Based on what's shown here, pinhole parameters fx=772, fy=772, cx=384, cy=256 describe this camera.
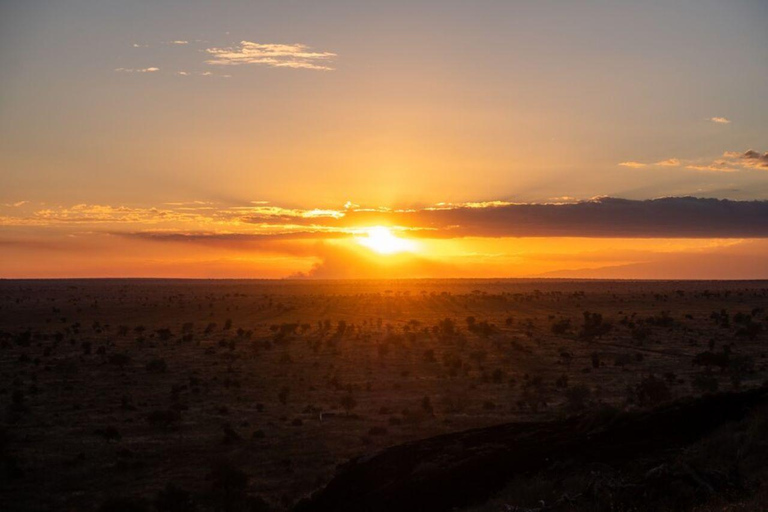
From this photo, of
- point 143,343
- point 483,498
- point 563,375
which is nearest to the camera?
point 483,498

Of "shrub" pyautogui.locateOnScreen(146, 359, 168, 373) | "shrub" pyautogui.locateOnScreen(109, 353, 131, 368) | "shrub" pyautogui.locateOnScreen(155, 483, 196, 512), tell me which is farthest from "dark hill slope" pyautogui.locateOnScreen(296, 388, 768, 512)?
"shrub" pyautogui.locateOnScreen(109, 353, 131, 368)

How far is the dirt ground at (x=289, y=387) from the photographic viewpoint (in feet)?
76.5

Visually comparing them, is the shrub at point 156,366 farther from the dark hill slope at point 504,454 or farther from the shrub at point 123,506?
the dark hill slope at point 504,454

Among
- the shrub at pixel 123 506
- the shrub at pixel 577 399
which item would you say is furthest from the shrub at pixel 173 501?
the shrub at pixel 577 399

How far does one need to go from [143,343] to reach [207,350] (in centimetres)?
712

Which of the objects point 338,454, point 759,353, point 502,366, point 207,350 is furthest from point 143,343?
point 759,353

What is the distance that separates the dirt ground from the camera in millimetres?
23328

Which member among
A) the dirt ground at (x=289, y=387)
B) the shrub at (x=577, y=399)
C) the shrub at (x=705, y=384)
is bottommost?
the dirt ground at (x=289, y=387)

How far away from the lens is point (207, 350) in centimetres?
4919

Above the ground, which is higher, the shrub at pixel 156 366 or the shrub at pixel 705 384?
the shrub at pixel 705 384

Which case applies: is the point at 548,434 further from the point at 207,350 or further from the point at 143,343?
the point at 143,343

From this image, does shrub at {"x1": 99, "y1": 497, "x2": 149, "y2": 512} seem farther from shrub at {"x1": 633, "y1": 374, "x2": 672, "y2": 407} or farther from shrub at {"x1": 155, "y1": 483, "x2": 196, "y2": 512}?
shrub at {"x1": 633, "y1": 374, "x2": 672, "y2": 407}

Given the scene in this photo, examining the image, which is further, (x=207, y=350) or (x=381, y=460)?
(x=207, y=350)

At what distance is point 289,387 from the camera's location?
119 ft
